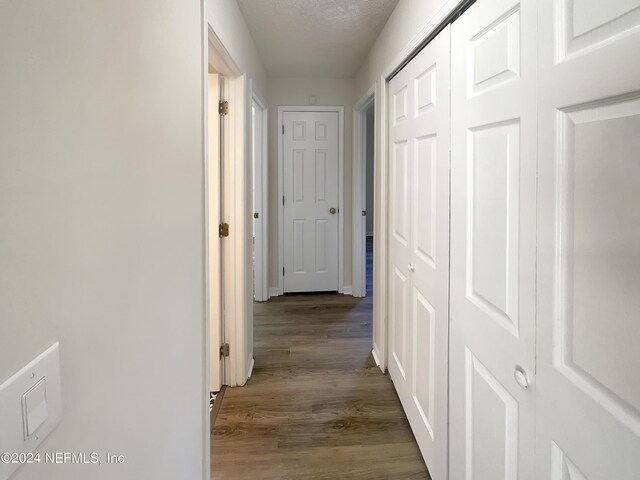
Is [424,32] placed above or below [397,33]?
below

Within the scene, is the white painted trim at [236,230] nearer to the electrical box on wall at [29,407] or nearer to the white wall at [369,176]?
the electrical box on wall at [29,407]

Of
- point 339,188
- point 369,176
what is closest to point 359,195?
point 339,188

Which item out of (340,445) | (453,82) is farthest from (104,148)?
(340,445)

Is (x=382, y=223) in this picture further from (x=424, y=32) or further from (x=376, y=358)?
(x=424, y=32)

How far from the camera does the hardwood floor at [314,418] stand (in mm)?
1758

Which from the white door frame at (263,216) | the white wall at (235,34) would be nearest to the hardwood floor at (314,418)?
the white door frame at (263,216)

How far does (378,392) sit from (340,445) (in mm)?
549

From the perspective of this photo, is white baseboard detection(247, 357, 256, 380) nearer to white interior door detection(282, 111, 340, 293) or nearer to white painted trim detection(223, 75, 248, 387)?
white painted trim detection(223, 75, 248, 387)

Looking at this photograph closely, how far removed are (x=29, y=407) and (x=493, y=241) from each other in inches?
42.7

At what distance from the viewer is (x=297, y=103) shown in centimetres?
413

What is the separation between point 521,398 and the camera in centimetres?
93

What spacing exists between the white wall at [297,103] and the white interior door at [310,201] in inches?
4.3

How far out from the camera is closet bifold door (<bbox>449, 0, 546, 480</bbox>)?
0.91 metres

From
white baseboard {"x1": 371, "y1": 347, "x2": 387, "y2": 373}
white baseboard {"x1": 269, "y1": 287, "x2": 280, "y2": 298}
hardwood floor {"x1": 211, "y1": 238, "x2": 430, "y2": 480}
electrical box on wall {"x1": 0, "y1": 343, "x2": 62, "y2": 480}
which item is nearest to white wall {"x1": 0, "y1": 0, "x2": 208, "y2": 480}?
electrical box on wall {"x1": 0, "y1": 343, "x2": 62, "y2": 480}
